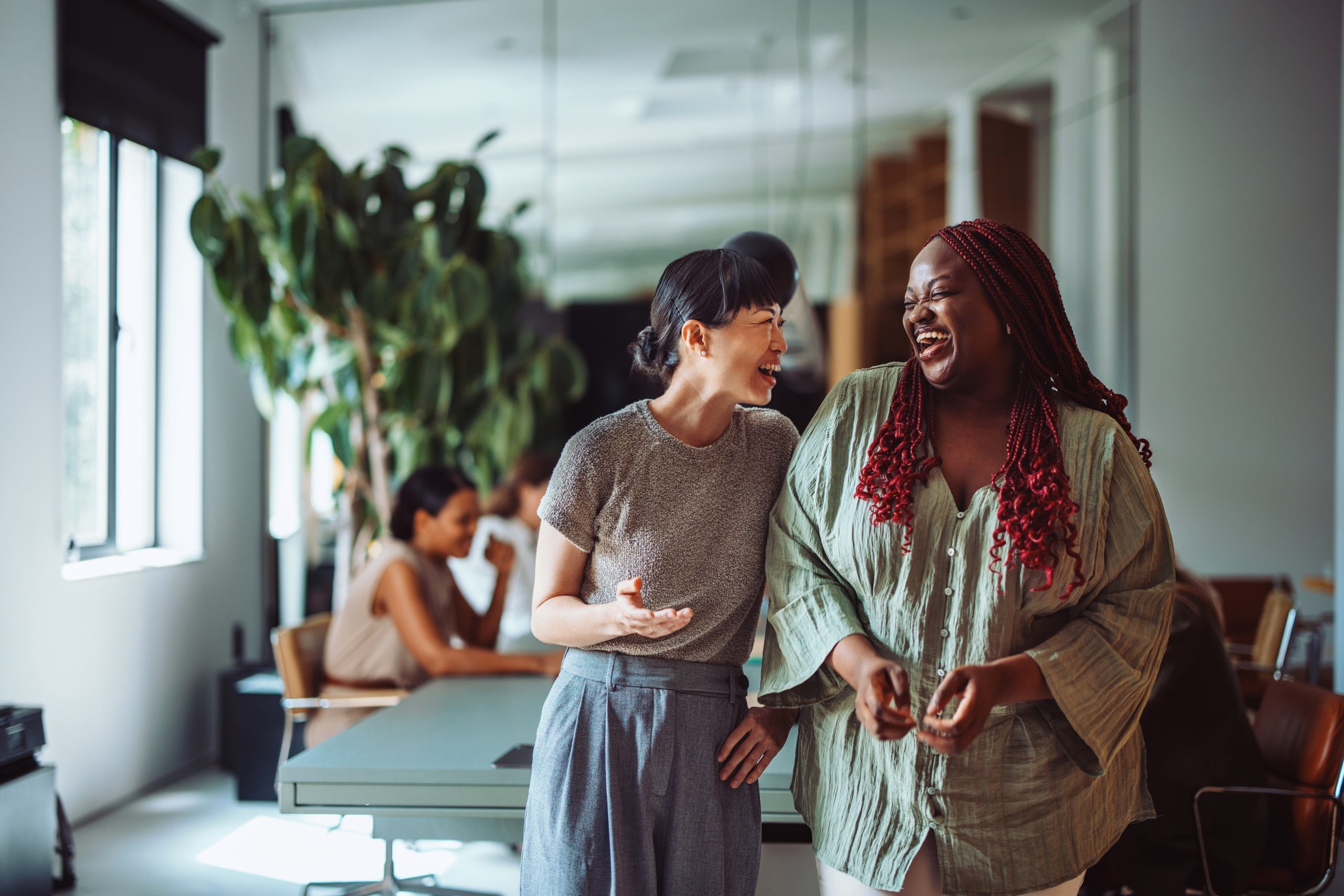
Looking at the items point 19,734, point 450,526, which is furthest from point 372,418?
point 19,734

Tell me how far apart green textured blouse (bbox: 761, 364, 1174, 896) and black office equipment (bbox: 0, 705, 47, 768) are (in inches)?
96.9

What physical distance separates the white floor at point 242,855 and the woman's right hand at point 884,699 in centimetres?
238

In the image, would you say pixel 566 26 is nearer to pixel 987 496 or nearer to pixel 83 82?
pixel 83 82

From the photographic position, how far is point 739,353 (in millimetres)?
1508

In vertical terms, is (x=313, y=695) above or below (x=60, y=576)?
below

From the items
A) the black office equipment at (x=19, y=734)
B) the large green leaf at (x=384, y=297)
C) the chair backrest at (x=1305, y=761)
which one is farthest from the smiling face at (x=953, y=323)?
the large green leaf at (x=384, y=297)

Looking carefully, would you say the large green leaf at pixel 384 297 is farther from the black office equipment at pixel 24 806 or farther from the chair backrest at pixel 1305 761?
the chair backrest at pixel 1305 761

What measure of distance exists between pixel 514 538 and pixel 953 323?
372 centimetres

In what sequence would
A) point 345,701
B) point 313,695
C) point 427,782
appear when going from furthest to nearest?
point 313,695
point 345,701
point 427,782

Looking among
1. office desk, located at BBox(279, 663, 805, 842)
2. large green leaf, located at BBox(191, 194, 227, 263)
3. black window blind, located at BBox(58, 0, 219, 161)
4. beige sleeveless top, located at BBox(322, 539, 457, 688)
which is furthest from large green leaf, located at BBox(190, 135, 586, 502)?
office desk, located at BBox(279, 663, 805, 842)

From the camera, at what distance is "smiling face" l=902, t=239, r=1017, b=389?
133 centimetres

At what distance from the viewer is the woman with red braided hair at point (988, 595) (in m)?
1.29

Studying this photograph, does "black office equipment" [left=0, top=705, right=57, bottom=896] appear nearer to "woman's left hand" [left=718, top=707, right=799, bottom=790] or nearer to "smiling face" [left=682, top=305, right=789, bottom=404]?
"woman's left hand" [left=718, top=707, right=799, bottom=790]

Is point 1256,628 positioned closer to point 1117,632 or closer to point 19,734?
point 1117,632
